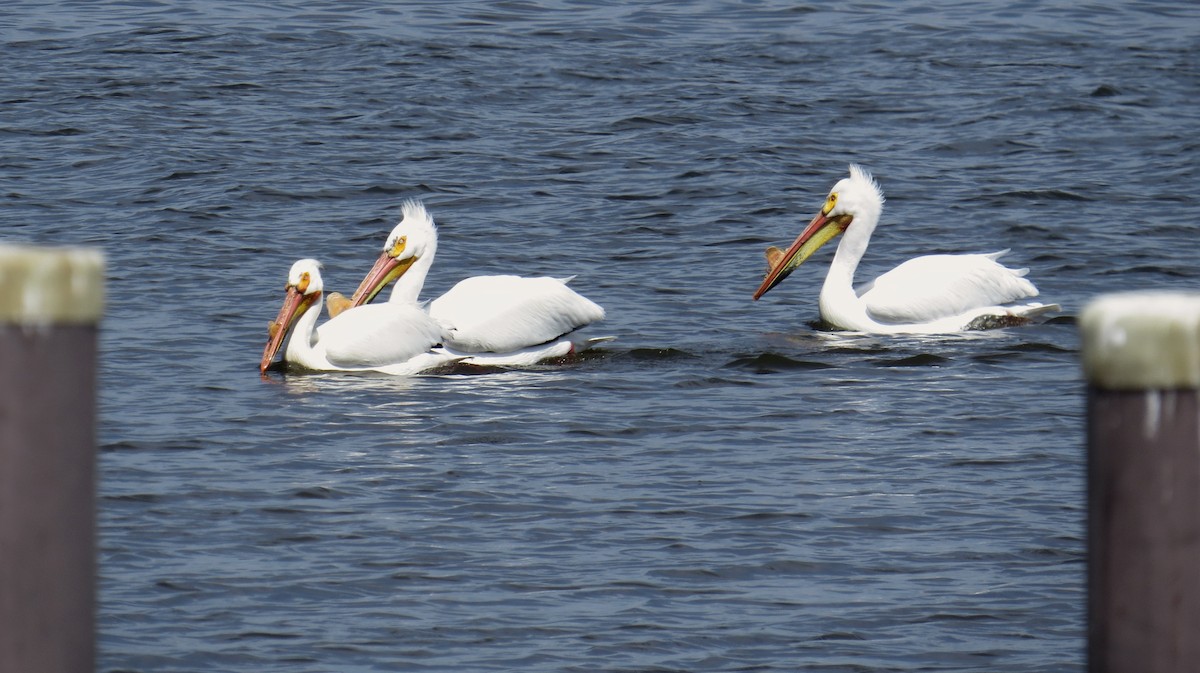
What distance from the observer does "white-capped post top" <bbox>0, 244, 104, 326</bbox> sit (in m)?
2.08

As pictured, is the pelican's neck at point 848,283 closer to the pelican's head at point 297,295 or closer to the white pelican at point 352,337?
the white pelican at point 352,337

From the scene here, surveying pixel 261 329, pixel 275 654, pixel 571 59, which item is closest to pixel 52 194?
pixel 261 329

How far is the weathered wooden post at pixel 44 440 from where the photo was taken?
6.81 ft

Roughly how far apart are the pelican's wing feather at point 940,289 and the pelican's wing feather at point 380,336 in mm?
2103

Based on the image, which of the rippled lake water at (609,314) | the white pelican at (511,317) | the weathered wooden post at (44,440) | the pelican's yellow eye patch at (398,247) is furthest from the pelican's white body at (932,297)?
the weathered wooden post at (44,440)

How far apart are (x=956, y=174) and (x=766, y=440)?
20.2 ft

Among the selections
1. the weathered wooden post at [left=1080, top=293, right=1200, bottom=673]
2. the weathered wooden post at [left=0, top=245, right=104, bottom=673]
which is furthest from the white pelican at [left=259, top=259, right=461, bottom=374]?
the weathered wooden post at [left=1080, top=293, right=1200, bottom=673]

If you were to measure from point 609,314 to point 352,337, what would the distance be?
144 cm

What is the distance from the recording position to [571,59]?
53.6ft

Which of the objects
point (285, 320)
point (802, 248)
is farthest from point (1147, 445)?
point (802, 248)

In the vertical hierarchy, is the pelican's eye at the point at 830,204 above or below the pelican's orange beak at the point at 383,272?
above

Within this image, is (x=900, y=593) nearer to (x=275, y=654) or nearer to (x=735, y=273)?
(x=275, y=654)

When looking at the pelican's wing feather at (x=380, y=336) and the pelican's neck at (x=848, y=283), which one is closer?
the pelican's wing feather at (x=380, y=336)

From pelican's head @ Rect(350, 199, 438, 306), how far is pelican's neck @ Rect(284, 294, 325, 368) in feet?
1.46
